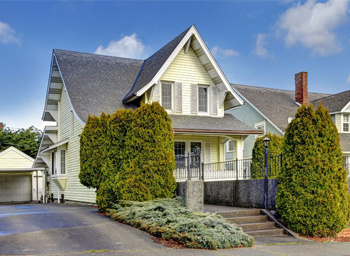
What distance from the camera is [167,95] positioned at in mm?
20547

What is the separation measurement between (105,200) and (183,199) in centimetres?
297

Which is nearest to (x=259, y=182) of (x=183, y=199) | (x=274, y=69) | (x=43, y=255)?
(x=183, y=199)

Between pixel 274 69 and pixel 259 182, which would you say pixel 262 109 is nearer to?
pixel 274 69

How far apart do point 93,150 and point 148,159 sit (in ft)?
10.3

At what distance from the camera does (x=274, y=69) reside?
26.0 m

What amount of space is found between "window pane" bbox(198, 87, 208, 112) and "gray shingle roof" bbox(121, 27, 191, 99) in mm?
2518

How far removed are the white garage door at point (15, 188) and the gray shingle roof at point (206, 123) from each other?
20976 mm

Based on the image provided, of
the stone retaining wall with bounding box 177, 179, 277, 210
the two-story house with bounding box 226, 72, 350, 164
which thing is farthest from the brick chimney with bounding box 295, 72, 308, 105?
the stone retaining wall with bounding box 177, 179, 277, 210

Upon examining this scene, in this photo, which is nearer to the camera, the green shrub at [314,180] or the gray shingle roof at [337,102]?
the green shrub at [314,180]

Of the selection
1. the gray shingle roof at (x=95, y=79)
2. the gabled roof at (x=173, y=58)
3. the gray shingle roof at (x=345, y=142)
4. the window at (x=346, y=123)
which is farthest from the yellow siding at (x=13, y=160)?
the window at (x=346, y=123)

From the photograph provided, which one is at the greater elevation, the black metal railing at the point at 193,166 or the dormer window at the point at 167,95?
the dormer window at the point at 167,95

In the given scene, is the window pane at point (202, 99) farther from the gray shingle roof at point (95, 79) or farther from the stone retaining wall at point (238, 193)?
the stone retaining wall at point (238, 193)

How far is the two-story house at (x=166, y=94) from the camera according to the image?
776 inches

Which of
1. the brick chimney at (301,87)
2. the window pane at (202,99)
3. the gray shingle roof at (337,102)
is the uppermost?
the brick chimney at (301,87)
